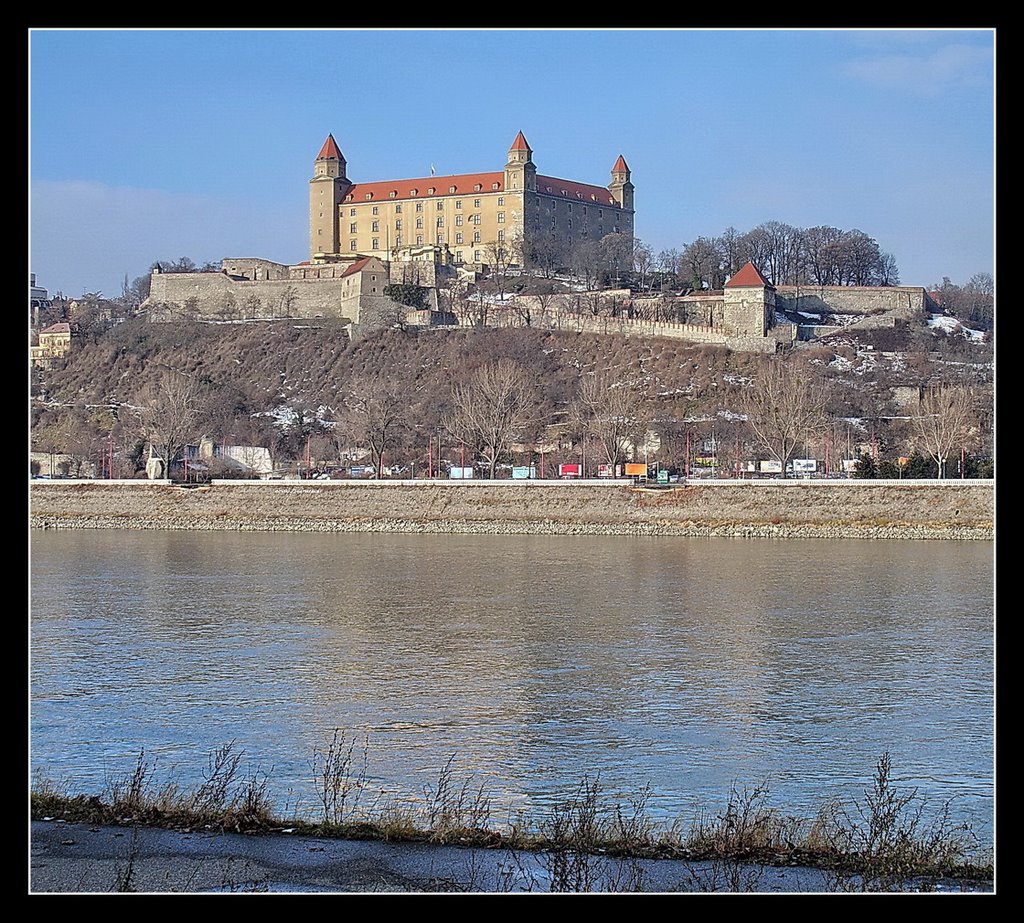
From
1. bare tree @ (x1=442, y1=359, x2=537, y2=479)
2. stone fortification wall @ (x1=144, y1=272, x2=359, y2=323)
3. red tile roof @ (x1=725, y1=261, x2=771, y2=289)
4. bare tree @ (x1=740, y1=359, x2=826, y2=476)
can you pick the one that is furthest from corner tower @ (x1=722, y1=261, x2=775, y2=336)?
stone fortification wall @ (x1=144, y1=272, x2=359, y2=323)

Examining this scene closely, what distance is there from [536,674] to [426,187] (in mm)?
67457

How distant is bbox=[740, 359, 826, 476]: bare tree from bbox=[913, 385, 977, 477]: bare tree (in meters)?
3.32

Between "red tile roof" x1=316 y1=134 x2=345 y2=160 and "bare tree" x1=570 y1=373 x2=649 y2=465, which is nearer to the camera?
"bare tree" x1=570 y1=373 x2=649 y2=465

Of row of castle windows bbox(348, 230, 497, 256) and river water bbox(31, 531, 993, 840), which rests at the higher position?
row of castle windows bbox(348, 230, 497, 256)

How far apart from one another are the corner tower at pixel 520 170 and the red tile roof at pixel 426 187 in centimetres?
55

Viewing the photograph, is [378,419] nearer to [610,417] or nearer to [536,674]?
[610,417]

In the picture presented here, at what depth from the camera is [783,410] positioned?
39.1 metres

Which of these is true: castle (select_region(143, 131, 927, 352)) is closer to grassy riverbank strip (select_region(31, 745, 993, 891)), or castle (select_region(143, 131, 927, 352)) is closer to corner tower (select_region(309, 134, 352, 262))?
corner tower (select_region(309, 134, 352, 262))

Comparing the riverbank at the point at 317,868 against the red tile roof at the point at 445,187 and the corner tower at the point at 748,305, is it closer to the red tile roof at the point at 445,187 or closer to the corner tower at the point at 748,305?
the corner tower at the point at 748,305

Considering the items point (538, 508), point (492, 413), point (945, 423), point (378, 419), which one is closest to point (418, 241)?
point (378, 419)

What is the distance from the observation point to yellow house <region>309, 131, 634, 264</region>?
7531cm

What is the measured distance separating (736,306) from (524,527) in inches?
1095

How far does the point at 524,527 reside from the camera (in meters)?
32.3

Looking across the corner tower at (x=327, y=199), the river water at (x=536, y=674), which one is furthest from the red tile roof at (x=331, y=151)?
the river water at (x=536, y=674)
